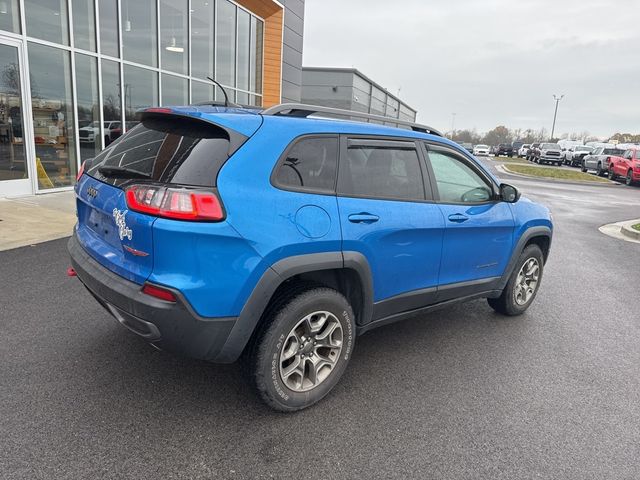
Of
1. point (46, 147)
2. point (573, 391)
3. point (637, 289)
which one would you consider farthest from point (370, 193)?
point (46, 147)

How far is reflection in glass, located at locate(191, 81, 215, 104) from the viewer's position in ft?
47.4

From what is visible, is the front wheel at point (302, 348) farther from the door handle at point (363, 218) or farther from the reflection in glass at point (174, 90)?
the reflection in glass at point (174, 90)

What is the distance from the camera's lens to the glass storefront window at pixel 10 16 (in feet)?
28.7

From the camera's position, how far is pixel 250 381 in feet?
9.06

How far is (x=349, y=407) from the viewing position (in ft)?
9.84

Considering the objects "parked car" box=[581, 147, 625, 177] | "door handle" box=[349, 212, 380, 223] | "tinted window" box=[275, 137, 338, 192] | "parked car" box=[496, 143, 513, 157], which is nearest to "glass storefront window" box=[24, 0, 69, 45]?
"tinted window" box=[275, 137, 338, 192]

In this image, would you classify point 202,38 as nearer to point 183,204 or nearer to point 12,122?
point 12,122

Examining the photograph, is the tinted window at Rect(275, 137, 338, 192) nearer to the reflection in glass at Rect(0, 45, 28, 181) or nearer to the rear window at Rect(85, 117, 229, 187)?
the rear window at Rect(85, 117, 229, 187)

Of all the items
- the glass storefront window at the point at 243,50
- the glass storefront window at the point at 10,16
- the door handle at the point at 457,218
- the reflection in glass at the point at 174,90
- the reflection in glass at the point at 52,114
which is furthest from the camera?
the glass storefront window at the point at 243,50

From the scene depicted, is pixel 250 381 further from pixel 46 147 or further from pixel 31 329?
pixel 46 147

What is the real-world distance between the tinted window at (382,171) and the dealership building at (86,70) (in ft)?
27.0

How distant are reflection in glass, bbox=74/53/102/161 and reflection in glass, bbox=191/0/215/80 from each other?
3988mm

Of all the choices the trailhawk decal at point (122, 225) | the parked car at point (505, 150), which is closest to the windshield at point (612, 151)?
the parked car at point (505, 150)

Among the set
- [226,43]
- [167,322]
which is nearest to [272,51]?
[226,43]
